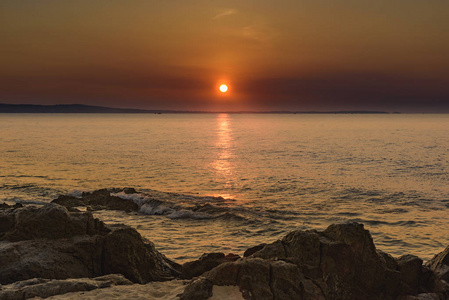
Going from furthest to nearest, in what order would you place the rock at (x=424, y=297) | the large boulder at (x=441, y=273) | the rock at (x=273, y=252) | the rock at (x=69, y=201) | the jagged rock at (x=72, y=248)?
1. the rock at (x=69, y=201)
2. the jagged rock at (x=72, y=248)
3. the rock at (x=273, y=252)
4. the large boulder at (x=441, y=273)
5. the rock at (x=424, y=297)

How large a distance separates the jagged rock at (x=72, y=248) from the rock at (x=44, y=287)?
1.17 meters

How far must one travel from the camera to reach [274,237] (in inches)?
832

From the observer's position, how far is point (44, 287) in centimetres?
1002

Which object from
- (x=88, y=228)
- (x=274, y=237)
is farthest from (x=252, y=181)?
(x=88, y=228)

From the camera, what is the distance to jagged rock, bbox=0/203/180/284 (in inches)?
464

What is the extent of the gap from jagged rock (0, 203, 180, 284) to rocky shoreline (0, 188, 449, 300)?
26 mm

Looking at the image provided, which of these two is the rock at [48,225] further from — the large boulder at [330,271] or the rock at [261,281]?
the rock at [261,281]

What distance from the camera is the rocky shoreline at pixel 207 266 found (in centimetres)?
1005

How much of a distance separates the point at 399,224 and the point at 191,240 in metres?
12.4

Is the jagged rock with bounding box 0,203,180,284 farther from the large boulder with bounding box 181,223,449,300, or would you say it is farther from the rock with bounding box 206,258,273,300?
the rock with bounding box 206,258,273,300

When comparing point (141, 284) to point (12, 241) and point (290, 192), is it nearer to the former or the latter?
point (12, 241)

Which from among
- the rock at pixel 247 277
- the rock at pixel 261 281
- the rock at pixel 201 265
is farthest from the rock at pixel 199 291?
the rock at pixel 201 265

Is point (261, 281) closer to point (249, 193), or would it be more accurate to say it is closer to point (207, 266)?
point (207, 266)

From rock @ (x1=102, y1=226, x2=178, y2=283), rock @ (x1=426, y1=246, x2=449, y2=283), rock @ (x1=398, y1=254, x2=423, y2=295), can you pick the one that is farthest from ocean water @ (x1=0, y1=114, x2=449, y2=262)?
rock @ (x1=398, y1=254, x2=423, y2=295)
